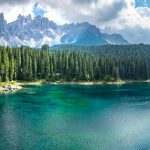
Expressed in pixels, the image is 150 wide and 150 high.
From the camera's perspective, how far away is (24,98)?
128 metres

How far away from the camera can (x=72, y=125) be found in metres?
79.5

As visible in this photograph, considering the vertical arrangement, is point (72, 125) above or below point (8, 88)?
below

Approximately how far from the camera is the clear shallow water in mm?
64312

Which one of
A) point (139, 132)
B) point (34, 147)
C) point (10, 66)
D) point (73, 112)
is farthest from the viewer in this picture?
point (10, 66)

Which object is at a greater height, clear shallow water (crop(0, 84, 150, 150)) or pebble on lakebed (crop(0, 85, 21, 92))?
pebble on lakebed (crop(0, 85, 21, 92))

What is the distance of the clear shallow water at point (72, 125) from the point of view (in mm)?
64312

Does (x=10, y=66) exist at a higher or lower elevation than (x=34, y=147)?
higher

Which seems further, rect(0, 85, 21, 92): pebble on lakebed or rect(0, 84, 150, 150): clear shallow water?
rect(0, 85, 21, 92): pebble on lakebed

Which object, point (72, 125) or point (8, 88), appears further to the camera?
point (8, 88)

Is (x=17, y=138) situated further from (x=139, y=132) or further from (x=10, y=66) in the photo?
(x=10, y=66)

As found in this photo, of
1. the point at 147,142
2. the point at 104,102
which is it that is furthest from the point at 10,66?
the point at 147,142

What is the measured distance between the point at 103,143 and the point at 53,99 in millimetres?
67081

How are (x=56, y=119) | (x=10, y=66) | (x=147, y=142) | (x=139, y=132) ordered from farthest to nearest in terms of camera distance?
(x=10, y=66)
(x=56, y=119)
(x=139, y=132)
(x=147, y=142)

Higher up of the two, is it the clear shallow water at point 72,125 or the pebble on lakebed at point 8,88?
the pebble on lakebed at point 8,88
